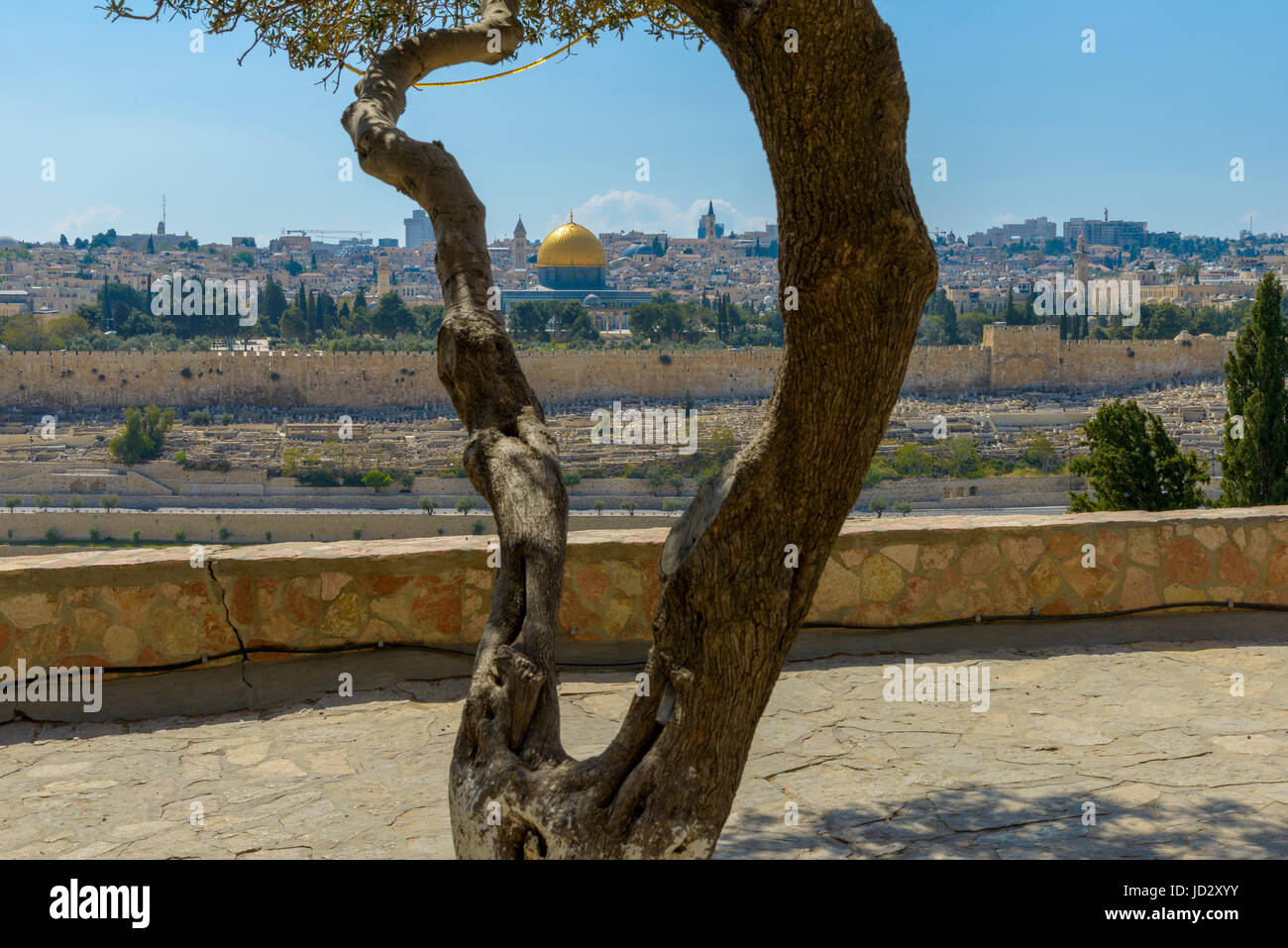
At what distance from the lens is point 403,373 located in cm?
5378

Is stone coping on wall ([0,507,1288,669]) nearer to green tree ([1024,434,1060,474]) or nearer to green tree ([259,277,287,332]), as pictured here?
green tree ([1024,434,1060,474])

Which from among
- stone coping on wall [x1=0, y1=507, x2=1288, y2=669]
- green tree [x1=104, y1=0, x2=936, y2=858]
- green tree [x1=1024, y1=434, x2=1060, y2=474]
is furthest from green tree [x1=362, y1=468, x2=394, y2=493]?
→ green tree [x1=104, y1=0, x2=936, y2=858]

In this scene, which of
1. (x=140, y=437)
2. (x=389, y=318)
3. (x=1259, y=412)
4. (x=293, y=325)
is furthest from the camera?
(x=293, y=325)

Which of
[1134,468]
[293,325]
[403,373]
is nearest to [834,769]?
[1134,468]

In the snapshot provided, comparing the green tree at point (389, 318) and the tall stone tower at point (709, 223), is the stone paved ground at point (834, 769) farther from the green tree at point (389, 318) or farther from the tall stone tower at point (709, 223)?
the tall stone tower at point (709, 223)

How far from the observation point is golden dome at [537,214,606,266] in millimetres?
64625

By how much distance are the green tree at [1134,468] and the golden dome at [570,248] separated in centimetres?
5595

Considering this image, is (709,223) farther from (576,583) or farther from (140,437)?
(576,583)

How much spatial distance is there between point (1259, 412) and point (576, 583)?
28.5 ft

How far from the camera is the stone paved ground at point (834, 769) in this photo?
2004 mm
